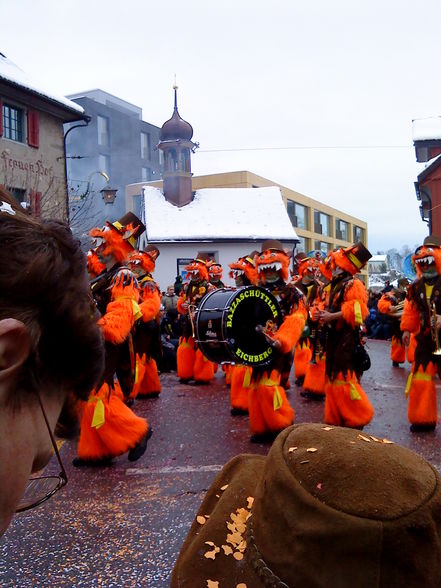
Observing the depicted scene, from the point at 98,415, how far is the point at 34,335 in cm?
397

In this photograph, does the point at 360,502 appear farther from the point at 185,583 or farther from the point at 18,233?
the point at 18,233

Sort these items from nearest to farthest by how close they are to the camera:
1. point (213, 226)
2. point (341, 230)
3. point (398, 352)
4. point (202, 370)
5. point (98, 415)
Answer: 1. point (98, 415)
2. point (202, 370)
3. point (398, 352)
4. point (213, 226)
5. point (341, 230)

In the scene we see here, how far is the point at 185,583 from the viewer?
1186mm

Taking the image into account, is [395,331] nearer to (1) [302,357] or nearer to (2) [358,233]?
(1) [302,357]

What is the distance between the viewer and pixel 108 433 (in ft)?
16.0

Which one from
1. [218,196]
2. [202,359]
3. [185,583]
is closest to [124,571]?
[185,583]

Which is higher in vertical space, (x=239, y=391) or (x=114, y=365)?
(x=114, y=365)

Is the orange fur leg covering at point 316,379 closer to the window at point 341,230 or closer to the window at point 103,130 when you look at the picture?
the window at point 341,230

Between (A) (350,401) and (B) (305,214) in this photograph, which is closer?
(A) (350,401)

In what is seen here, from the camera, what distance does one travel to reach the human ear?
2.91 feet

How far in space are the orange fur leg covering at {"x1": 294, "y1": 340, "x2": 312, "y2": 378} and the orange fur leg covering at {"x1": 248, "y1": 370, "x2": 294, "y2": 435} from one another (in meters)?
4.00

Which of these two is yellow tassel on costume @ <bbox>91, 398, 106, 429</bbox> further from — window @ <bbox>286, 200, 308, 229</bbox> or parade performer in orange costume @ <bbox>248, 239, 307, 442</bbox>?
window @ <bbox>286, 200, 308, 229</bbox>

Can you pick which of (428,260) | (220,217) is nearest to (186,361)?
(428,260)

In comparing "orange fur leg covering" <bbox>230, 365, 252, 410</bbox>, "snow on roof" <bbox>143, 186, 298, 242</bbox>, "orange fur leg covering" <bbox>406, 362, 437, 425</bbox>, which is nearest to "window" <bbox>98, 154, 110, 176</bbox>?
"snow on roof" <bbox>143, 186, 298, 242</bbox>
